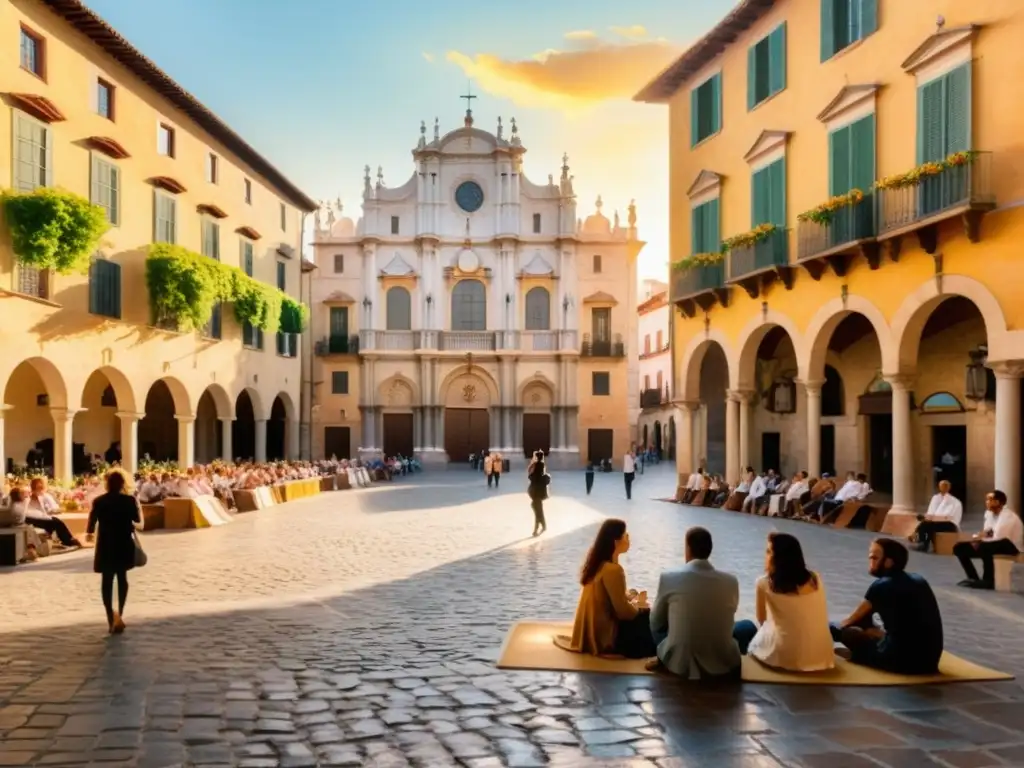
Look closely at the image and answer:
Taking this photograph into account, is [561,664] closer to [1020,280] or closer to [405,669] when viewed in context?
[405,669]

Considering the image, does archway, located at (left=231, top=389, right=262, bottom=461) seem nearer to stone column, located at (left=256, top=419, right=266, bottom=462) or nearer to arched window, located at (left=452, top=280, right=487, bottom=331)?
stone column, located at (left=256, top=419, right=266, bottom=462)

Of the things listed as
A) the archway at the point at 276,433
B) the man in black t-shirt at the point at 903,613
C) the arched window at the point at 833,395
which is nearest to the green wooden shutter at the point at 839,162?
the arched window at the point at 833,395

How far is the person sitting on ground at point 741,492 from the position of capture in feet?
82.1

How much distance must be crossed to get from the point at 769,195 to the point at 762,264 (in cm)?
182

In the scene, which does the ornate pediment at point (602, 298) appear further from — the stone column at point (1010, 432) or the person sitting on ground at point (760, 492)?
the stone column at point (1010, 432)

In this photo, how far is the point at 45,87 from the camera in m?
22.4

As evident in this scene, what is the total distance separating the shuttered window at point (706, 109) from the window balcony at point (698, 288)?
154 inches

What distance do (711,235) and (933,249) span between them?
30.6ft

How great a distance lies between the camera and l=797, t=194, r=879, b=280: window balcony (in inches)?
759

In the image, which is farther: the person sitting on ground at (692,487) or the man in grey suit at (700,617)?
the person sitting on ground at (692,487)

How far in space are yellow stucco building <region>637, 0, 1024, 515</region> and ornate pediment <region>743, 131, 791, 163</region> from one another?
5 centimetres

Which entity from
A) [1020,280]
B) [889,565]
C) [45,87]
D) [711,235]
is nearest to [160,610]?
[889,565]

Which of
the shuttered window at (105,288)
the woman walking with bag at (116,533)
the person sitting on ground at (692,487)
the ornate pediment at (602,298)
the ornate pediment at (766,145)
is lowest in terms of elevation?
the person sitting on ground at (692,487)

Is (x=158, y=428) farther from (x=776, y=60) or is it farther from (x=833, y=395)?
(x=776, y=60)
